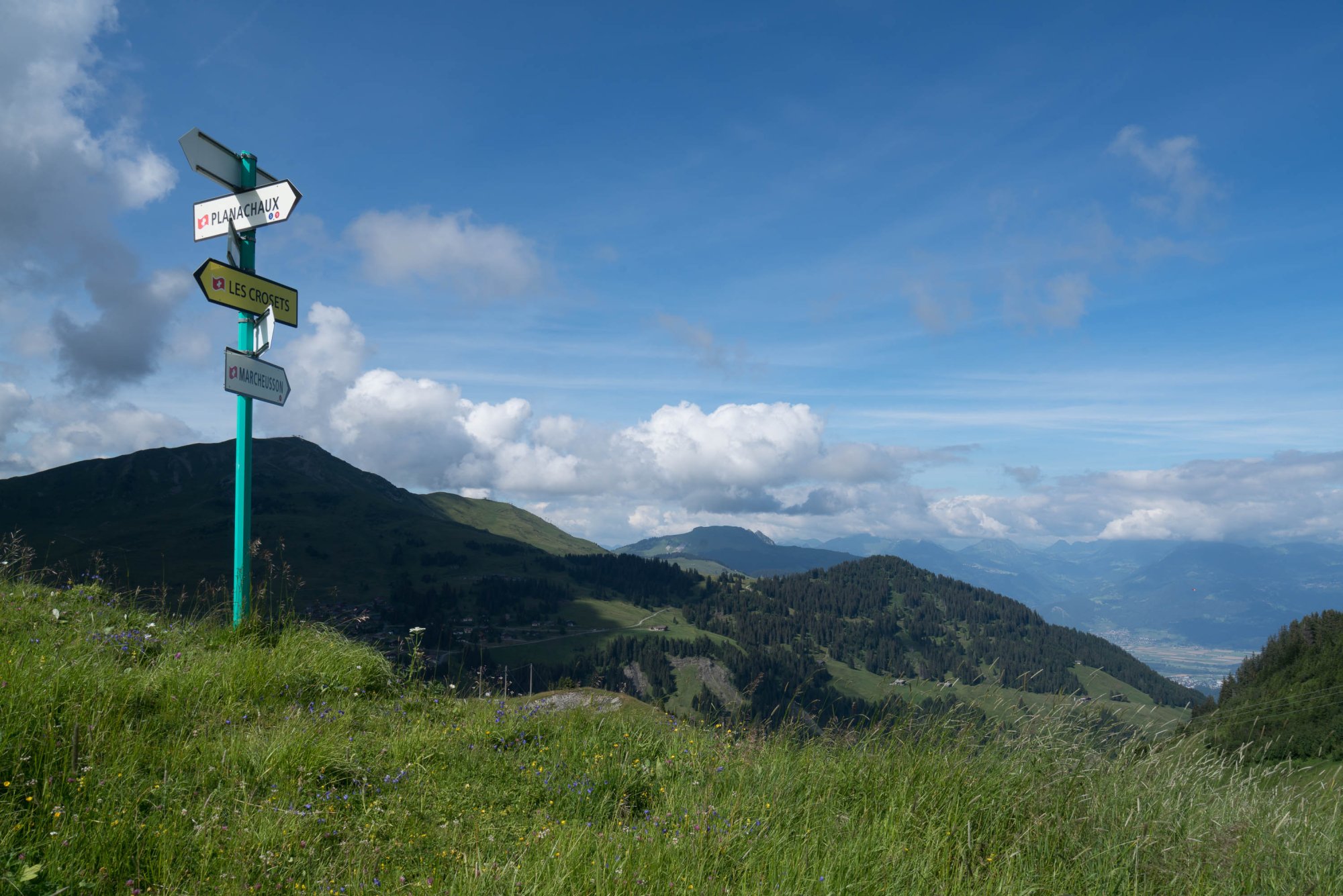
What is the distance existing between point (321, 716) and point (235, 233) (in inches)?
273

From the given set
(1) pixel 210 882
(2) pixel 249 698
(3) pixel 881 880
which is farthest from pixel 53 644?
(3) pixel 881 880

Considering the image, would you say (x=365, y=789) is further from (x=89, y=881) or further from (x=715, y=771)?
(x=715, y=771)

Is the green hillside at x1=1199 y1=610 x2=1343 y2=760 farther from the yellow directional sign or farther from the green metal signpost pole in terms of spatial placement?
the yellow directional sign

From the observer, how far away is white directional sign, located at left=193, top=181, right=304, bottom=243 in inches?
371

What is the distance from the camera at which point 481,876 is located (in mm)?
3895

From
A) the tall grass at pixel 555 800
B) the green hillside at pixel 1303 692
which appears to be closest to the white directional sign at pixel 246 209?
the tall grass at pixel 555 800

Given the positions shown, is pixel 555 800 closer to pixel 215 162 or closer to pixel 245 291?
pixel 245 291

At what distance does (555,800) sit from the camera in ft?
18.0

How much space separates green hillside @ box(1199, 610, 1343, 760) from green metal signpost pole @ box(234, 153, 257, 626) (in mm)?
112559

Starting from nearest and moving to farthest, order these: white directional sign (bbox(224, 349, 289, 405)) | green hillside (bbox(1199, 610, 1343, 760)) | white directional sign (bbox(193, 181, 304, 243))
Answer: white directional sign (bbox(224, 349, 289, 405)), white directional sign (bbox(193, 181, 304, 243)), green hillside (bbox(1199, 610, 1343, 760))

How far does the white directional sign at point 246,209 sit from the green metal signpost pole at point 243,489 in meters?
0.30

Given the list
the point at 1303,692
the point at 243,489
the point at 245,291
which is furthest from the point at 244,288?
the point at 1303,692

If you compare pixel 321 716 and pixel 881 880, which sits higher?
pixel 321 716

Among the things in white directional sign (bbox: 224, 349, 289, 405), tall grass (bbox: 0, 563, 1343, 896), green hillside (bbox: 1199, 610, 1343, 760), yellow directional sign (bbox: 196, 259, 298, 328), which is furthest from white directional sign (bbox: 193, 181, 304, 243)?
green hillside (bbox: 1199, 610, 1343, 760)
